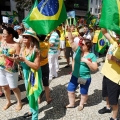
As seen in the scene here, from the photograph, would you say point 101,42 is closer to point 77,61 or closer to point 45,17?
point 77,61

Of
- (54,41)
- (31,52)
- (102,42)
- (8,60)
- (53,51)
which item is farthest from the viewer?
(102,42)

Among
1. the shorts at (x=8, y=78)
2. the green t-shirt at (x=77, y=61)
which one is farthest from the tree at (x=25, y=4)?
the green t-shirt at (x=77, y=61)

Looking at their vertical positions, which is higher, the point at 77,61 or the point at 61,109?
the point at 77,61

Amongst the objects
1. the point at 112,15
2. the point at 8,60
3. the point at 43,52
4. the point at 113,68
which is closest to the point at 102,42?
the point at 43,52

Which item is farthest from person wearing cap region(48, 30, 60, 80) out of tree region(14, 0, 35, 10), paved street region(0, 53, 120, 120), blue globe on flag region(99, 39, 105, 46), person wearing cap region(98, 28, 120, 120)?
tree region(14, 0, 35, 10)

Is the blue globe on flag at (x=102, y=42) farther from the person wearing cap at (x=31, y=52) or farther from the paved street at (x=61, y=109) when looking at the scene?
the person wearing cap at (x=31, y=52)

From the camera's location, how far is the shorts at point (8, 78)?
3.67 metres

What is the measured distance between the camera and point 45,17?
3234mm

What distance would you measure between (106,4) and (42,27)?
1115mm

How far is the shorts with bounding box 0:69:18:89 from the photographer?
144 inches

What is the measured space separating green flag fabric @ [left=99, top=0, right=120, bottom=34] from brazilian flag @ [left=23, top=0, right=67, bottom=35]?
0.86 m

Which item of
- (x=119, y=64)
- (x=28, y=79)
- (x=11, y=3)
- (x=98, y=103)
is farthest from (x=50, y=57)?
(x=11, y=3)

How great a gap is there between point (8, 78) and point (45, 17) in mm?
1410

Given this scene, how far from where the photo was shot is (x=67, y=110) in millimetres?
3941
